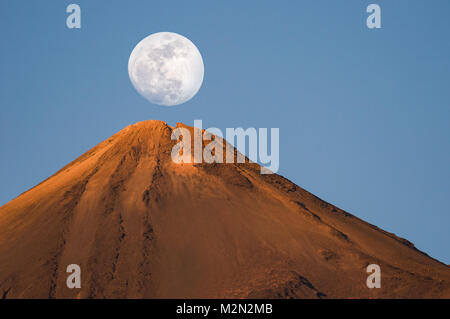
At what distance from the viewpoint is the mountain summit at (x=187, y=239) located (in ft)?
177

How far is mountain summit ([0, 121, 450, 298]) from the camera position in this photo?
5403 cm

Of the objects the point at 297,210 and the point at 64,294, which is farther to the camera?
the point at 297,210

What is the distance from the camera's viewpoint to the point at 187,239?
5844 cm

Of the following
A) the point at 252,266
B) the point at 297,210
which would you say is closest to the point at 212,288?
the point at 252,266

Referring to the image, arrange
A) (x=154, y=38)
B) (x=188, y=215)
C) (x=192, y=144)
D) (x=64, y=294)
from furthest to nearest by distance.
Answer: (x=154, y=38) → (x=192, y=144) → (x=188, y=215) → (x=64, y=294)

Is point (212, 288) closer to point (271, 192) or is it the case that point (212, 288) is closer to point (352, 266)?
point (352, 266)

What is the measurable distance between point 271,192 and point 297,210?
3.29 meters

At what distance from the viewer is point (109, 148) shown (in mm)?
72438

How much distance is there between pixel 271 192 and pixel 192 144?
915cm

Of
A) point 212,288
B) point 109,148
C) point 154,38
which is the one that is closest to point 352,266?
point 212,288

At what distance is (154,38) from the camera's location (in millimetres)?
76750

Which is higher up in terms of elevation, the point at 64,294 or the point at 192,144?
the point at 192,144
